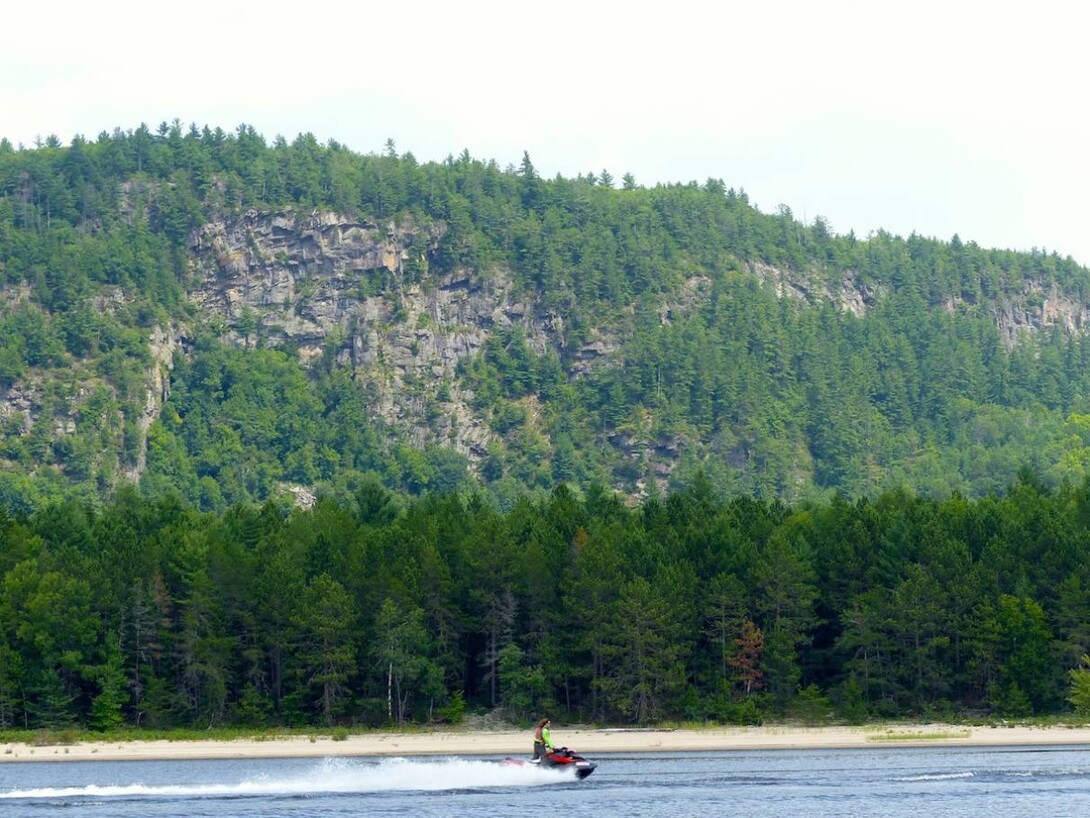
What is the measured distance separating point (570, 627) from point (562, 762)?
102 feet

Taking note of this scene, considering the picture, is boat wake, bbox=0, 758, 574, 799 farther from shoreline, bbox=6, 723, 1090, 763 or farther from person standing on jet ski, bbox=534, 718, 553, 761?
shoreline, bbox=6, 723, 1090, 763

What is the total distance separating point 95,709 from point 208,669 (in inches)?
291

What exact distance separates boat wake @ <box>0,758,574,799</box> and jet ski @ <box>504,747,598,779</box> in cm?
26

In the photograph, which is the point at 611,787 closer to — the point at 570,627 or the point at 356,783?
the point at 356,783

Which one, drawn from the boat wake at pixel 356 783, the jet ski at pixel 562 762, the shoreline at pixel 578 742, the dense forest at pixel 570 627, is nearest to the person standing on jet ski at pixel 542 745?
the jet ski at pixel 562 762

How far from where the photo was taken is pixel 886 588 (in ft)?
458

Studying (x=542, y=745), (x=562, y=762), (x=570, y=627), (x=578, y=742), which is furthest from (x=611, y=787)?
(x=570, y=627)

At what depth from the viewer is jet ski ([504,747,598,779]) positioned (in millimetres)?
108438

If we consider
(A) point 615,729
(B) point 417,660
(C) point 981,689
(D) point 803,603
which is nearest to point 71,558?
(B) point 417,660

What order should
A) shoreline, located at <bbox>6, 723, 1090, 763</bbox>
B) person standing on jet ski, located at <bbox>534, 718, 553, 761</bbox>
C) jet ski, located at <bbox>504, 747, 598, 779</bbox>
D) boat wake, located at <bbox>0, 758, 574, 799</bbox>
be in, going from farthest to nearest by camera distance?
shoreline, located at <bbox>6, 723, 1090, 763</bbox> < person standing on jet ski, located at <bbox>534, 718, 553, 761</bbox> < jet ski, located at <bbox>504, 747, 598, 779</bbox> < boat wake, located at <bbox>0, 758, 574, 799</bbox>

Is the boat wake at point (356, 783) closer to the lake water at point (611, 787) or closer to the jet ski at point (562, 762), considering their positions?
the lake water at point (611, 787)

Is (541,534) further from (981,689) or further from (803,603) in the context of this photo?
(981,689)

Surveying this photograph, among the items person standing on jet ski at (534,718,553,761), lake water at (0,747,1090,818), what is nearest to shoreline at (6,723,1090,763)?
lake water at (0,747,1090,818)

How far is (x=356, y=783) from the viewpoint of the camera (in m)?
108
